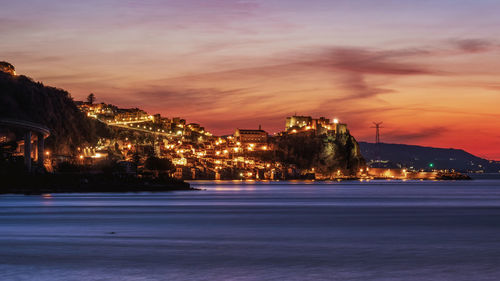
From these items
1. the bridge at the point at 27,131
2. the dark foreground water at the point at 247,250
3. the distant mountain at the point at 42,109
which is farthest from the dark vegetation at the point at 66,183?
the dark foreground water at the point at 247,250

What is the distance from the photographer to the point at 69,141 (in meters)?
174

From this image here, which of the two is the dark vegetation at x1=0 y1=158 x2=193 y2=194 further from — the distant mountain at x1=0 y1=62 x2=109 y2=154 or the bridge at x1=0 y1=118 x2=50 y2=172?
the distant mountain at x1=0 y1=62 x2=109 y2=154

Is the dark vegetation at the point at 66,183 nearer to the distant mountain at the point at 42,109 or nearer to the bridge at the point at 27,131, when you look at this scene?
the bridge at the point at 27,131

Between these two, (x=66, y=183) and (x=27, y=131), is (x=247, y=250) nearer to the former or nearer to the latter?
(x=66, y=183)

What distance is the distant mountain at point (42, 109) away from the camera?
15962 cm

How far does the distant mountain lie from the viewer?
524 feet

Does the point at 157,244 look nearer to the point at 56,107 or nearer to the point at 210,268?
the point at 210,268

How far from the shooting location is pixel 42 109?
547 feet

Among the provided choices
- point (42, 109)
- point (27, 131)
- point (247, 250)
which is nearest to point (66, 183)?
point (27, 131)

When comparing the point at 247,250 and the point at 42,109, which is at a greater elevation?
the point at 42,109

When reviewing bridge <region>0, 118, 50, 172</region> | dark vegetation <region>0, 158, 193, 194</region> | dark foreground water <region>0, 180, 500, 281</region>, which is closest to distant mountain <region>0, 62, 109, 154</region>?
bridge <region>0, 118, 50, 172</region>

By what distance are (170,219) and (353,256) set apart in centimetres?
2284

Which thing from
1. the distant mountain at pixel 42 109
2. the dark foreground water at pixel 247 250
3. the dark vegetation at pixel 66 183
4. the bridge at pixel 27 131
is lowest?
the dark foreground water at pixel 247 250

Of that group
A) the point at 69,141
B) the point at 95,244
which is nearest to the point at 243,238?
the point at 95,244
